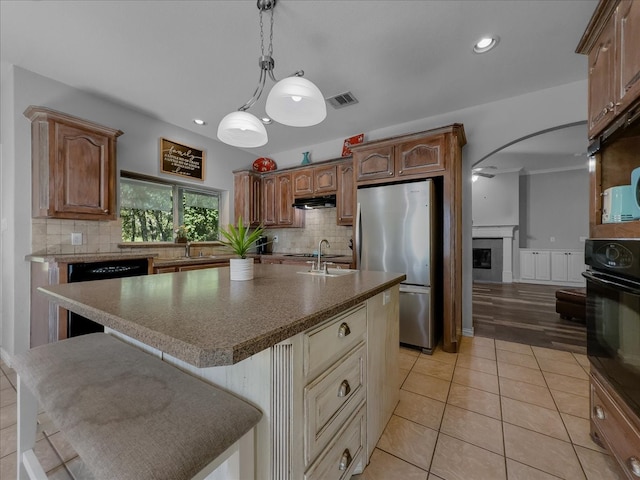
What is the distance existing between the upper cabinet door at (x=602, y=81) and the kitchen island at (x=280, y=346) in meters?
1.40

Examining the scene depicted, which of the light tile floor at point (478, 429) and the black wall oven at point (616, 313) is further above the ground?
the black wall oven at point (616, 313)

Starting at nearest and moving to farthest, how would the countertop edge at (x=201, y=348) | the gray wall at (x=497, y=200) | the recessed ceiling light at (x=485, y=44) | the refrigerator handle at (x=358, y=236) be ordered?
the countertop edge at (x=201, y=348), the recessed ceiling light at (x=485, y=44), the refrigerator handle at (x=358, y=236), the gray wall at (x=497, y=200)

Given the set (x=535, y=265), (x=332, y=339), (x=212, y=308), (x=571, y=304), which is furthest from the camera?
(x=535, y=265)

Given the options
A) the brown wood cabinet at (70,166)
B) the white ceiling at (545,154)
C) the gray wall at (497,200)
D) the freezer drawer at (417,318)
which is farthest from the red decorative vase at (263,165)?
the gray wall at (497,200)

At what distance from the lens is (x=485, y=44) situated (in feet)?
7.09

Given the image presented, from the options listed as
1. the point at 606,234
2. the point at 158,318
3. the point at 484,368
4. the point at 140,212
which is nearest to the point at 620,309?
the point at 606,234

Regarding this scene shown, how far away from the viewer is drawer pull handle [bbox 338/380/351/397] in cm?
111

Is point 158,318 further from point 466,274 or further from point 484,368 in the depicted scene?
point 466,274

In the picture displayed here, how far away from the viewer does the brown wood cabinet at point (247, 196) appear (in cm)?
443

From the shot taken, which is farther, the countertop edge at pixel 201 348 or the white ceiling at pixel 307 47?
the white ceiling at pixel 307 47

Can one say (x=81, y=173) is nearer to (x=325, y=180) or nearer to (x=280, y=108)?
(x=280, y=108)

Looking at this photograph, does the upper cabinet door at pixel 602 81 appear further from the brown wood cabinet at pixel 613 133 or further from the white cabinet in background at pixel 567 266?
the white cabinet in background at pixel 567 266

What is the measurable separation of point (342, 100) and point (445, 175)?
4.56 ft

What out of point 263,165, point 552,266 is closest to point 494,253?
point 552,266
